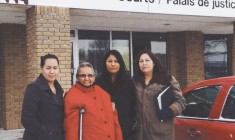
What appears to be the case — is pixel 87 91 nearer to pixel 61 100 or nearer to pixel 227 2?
pixel 61 100

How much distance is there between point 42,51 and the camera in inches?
273

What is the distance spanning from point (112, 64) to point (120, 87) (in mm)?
249

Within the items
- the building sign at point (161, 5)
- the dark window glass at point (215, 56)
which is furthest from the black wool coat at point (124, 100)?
the dark window glass at point (215, 56)

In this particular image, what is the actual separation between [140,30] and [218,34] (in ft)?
10.8

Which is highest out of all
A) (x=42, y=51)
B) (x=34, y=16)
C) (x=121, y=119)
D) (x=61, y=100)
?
(x=34, y=16)

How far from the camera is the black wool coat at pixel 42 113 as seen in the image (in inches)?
121

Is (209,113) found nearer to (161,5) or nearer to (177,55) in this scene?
(161,5)

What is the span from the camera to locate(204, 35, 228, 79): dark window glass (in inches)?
500

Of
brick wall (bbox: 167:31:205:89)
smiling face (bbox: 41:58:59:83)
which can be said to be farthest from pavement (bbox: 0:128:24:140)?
brick wall (bbox: 167:31:205:89)

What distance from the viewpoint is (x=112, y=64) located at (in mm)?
3662

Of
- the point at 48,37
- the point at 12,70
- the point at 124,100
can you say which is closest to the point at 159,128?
the point at 124,100

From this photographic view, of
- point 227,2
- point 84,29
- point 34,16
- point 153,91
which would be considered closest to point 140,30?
point 84,29

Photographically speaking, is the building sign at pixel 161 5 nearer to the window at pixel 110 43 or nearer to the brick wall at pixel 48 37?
the brick wall at pixel 48 37

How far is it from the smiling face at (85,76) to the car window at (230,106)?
5.04 ft
